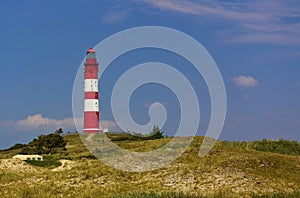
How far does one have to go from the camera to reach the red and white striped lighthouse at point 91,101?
7650 centimetres

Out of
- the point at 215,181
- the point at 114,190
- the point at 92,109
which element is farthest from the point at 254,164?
the point at 92,109

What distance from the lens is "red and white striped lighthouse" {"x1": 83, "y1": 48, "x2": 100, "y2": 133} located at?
251 feet

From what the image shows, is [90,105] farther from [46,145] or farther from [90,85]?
[46,145]

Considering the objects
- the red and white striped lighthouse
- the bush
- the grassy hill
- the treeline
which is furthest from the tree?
the bush

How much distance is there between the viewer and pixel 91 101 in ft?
252

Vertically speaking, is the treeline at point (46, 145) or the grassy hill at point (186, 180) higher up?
the treeline at point (46, 145)

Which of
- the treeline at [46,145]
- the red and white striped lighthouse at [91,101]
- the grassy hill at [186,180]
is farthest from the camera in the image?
the red and white striped lighthouse at [91,101]

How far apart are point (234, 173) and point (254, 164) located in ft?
7.78

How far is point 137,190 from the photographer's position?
27.2m

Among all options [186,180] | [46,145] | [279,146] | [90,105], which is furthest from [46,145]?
[186,180]

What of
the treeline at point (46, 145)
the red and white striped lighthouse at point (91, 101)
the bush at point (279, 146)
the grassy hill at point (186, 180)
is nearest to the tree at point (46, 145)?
the treeline at point (46, 145)

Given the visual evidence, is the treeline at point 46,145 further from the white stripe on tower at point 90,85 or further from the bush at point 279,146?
the bush at point 279,146

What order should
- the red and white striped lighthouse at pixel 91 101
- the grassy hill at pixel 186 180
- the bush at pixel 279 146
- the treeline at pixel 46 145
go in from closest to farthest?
the grassy hill at pixel 186 180, the bush at pixel 279 146, the treeline at pixel 46 145, the red and white striped lighthouse at pixel 91 101

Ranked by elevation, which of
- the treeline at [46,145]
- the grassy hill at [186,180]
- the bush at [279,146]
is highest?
the treeline at [46,145]
